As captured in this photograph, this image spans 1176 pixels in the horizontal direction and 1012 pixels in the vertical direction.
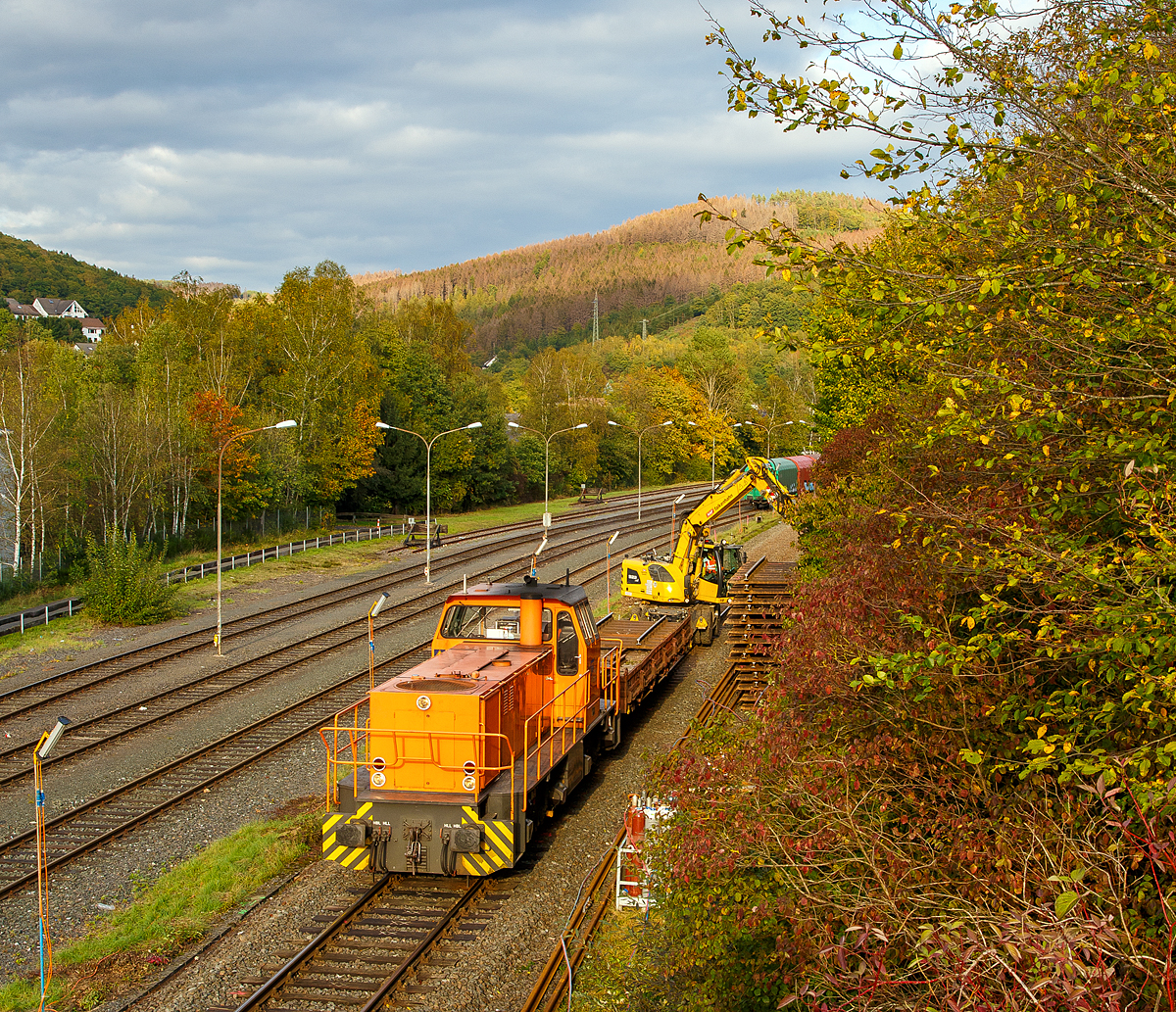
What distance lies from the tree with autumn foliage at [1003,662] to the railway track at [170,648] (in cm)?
1552

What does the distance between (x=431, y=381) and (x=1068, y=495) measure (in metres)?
57.3

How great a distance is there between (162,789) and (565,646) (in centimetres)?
724

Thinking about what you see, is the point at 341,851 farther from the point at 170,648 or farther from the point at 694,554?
the point at 170,648

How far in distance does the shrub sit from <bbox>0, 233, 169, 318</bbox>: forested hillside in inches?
4680

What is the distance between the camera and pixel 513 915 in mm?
10211

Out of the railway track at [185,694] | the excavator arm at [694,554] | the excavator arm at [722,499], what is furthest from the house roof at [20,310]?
the excavator arm at [722,499]

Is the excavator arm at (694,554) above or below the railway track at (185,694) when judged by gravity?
above

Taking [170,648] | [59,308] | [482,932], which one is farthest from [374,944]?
[59,308]

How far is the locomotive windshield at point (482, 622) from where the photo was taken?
527 inches

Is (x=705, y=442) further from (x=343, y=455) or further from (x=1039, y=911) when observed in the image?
(x=1039, y=911)

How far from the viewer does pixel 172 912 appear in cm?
1052

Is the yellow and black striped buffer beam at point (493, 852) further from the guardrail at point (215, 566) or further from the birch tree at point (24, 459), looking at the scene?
the birch tree at point (24, 459)

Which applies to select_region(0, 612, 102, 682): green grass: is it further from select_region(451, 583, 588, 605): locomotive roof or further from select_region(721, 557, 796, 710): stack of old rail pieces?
select_region(721, 557, 796, 710): stack of old rail pieces

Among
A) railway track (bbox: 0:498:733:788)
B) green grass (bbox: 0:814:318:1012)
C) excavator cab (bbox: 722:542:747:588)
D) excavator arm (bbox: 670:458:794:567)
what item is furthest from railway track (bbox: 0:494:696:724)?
excavator cab (bbox: 722:542:747:588)
